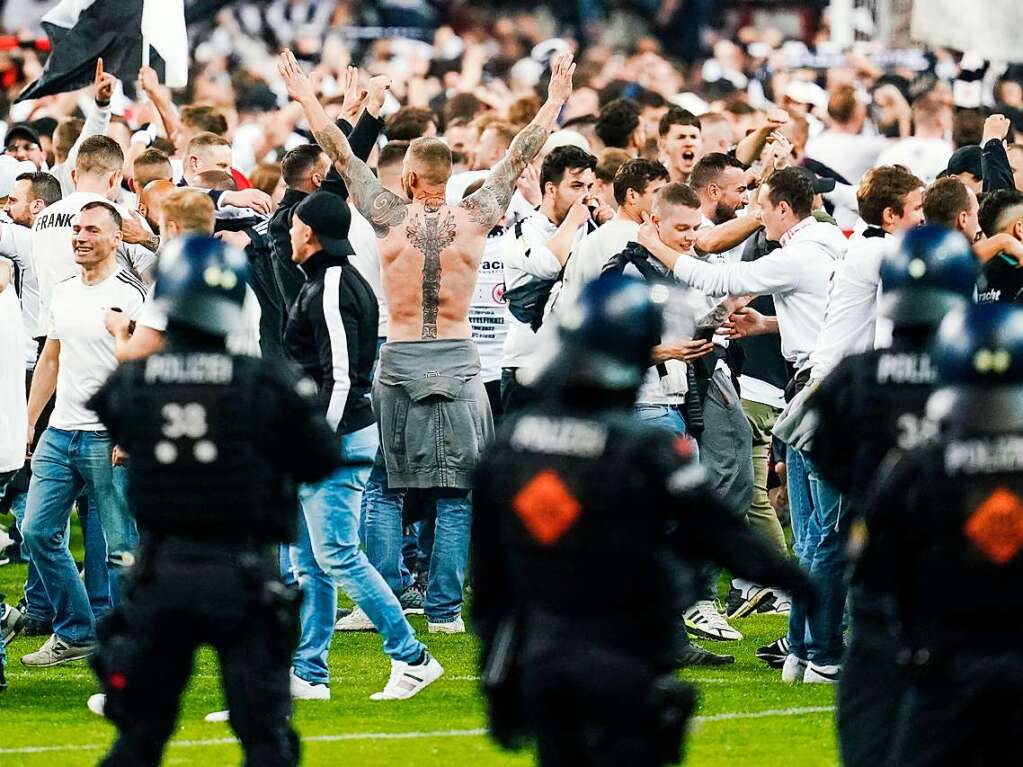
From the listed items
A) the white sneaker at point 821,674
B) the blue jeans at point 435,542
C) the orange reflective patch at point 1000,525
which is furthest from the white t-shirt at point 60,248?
the orange reflective patch at point 1000,525

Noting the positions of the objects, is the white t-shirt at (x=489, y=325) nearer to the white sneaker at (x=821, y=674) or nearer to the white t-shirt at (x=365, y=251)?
the white t-shirt at (x=365, y=251)

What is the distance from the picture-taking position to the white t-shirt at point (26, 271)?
→ 38.4 feet

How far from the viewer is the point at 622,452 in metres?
5.34

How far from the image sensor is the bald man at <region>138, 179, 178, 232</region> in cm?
1137

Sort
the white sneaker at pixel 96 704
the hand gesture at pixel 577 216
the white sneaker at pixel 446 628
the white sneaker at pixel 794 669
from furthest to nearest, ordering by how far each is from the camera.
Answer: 1. the hand gesture at pixel 577 216
2. the white sneaker at pixel 446 628
3. the white sneaker at pixel 794 669
4. the white sneaker at pixel 96 704

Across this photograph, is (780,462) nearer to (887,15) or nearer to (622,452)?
(622,452)

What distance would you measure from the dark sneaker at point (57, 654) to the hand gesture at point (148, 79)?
15.0 feet

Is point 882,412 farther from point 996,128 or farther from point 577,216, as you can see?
point 996,128

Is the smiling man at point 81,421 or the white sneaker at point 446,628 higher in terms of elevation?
the smiling man at point 81,421

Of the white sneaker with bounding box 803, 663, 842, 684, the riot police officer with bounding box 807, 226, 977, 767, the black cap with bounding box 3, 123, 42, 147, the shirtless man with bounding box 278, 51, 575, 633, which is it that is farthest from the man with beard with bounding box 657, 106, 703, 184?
the riot police officer with bounding box 807, 226, 977, 767

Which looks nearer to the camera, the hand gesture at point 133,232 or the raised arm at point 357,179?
the raised arm at point 357,179

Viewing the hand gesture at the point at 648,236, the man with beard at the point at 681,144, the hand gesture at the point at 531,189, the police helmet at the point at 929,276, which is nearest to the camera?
the police helmet at the point at 929,276

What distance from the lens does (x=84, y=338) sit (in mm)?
9555

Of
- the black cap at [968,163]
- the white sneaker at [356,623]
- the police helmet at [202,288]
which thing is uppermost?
the black cap at [968,163]
